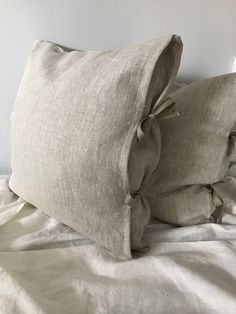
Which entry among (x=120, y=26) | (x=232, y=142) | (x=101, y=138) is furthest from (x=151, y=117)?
(x=120, y=26)

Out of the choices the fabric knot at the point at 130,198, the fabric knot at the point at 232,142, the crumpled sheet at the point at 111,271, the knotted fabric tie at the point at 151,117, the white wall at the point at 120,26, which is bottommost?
the crumpled sheet at the point at 111,271

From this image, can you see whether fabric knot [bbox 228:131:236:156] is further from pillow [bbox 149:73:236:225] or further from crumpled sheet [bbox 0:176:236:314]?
crumpled sheet [bbox 0:176:236:314]

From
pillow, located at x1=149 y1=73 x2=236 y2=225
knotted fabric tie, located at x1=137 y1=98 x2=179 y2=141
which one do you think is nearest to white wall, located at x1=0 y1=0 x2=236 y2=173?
pillow, located at x1=149 y1=73 x2=236 y2=225

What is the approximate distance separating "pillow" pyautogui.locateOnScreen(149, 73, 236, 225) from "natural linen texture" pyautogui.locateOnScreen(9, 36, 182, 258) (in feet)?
0.19

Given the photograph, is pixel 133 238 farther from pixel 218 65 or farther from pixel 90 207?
pixel 218 65

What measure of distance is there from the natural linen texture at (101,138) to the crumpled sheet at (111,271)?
4 cm

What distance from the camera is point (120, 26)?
0.91 metres

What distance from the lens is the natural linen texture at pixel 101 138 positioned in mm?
611

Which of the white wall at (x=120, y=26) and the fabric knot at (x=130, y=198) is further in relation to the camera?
the white wall at (x=120, y=26)

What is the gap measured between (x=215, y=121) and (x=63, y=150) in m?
0.30

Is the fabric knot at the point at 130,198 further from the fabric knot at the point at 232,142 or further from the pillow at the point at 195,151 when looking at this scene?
the fabric knot at the point at 232,142

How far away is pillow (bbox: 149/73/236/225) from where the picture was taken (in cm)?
70

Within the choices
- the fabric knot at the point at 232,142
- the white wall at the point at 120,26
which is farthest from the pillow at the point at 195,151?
the white wall at the point at 120,26

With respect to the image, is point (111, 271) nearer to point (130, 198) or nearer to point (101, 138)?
point (130, 198)
